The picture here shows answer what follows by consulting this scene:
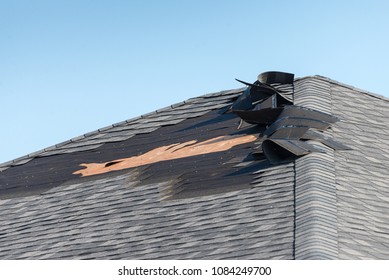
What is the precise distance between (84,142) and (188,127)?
3.17 m

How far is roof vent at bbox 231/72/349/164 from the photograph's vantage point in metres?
28.0

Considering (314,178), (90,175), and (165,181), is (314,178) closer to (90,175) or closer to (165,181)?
(165,181)

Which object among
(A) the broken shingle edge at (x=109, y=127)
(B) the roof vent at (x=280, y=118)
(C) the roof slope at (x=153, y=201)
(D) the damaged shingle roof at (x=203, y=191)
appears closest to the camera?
(D) the damaged shingle roof at (x=203, y=191)

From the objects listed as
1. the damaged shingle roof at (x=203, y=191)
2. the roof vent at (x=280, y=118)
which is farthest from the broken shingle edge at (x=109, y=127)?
the roof vent at (x=280, y=118)

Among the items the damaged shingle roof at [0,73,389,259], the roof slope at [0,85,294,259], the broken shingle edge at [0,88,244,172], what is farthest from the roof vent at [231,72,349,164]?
the broken shingle edge at [0,88,244,172]

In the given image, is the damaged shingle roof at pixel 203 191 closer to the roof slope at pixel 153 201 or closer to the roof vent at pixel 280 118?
the roof slope at pixel 153 201

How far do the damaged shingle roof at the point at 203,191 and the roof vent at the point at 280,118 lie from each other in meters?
0.28

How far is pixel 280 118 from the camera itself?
98.6 feet

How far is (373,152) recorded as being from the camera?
29.5 meters

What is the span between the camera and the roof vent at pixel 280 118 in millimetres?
28000

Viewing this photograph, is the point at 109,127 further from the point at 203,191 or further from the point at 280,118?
the point at 203,191

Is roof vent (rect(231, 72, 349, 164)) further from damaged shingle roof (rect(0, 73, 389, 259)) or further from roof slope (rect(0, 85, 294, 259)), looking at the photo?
roof slope (rect(0, 85, 294, 259))

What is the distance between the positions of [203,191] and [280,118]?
10.9ft
